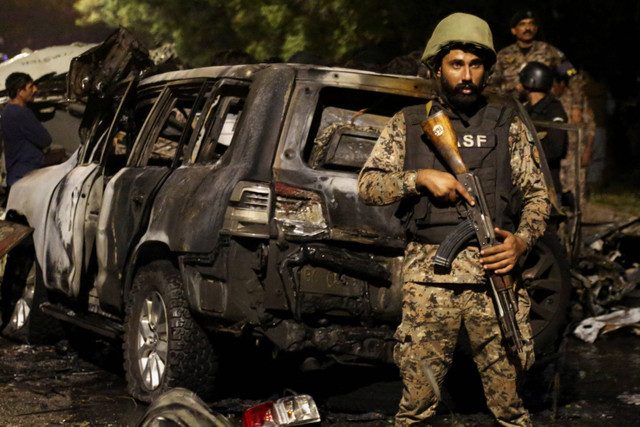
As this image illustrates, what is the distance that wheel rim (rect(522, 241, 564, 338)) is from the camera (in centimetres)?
750

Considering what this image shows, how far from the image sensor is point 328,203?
5789mm

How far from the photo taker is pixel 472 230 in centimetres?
428

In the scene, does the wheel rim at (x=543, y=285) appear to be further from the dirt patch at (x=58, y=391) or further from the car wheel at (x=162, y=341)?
the dirt patch at (x=58, y=391)

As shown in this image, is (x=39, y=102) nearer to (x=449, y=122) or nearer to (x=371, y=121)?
(x=371, y=121)

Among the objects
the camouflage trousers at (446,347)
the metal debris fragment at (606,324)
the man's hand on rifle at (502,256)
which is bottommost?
the metal debris fragment at (606,324)

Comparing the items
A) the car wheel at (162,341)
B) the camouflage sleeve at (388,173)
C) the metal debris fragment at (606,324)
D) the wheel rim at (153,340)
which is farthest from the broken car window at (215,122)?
the metal debris fragment at (606,324)

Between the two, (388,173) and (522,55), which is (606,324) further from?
(388,173)

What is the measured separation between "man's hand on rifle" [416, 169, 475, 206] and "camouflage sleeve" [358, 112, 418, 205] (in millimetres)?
37

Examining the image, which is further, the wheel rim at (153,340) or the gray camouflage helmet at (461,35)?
the wheel rim at (153,340)

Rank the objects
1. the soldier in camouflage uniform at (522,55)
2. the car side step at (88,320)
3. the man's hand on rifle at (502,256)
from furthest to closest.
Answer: the soldier in camouflage uniform at (522,55) → the car side step at (88,320) → the man's hand on rifle at (502,256)

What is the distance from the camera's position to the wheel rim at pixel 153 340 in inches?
247

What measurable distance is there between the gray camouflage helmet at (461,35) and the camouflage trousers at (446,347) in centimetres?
91

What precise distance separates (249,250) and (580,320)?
180 inches

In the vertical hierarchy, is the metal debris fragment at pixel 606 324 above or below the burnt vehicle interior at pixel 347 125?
below
